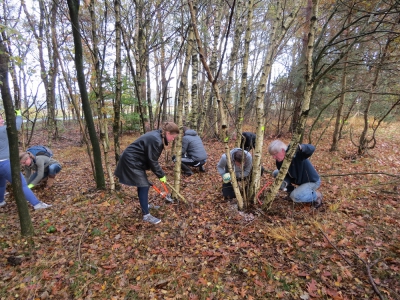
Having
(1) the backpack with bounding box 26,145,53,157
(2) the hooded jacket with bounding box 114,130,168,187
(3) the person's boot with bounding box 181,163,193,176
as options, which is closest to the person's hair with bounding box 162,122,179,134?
(2) the hooded jacket with bounding box 114,130,168,187

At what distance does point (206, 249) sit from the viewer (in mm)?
2994

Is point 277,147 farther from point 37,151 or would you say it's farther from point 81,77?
point 37,151

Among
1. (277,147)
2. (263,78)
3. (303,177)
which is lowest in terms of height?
(303,177)

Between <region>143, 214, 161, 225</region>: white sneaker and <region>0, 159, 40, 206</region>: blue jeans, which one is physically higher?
<region>0, 159, 40, 206</region>: blue jeans

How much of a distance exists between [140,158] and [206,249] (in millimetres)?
1720

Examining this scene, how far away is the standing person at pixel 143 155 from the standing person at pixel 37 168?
225 centimetres

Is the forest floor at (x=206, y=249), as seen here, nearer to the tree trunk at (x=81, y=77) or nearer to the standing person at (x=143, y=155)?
the tree trunk at (x=81, y=77)

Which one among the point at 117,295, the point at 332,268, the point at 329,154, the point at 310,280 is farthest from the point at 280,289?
the point at 329,154

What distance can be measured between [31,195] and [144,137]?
2517 mm

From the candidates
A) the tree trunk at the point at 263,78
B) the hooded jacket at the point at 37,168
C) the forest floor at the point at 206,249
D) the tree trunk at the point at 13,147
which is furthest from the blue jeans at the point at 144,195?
the hooded jacket at the point at 37,168

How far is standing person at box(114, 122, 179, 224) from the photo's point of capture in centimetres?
335

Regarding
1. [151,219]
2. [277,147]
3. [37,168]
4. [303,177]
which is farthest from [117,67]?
[303,177]

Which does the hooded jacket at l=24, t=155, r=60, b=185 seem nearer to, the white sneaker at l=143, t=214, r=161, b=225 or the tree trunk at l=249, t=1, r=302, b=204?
the white sneaker at l=143, t=214, r=161, b=225

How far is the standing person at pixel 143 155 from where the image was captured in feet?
11.0
